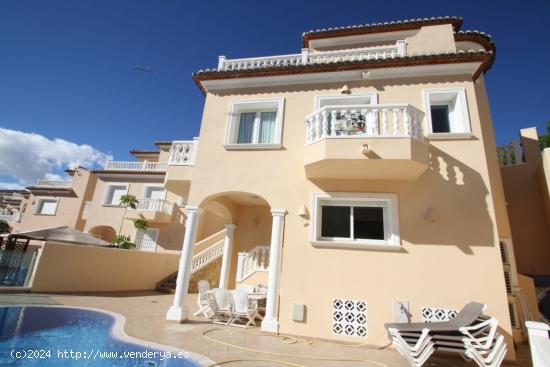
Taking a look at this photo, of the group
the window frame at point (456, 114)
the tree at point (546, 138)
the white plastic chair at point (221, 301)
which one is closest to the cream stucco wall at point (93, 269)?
the white plastic chair at point (221, 301)

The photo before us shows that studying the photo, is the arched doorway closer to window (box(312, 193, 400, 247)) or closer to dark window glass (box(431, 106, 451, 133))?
window (box(312, 193, 400, 247))

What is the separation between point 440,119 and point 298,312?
803cm

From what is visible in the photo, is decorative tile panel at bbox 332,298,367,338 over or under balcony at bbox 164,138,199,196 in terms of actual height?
under

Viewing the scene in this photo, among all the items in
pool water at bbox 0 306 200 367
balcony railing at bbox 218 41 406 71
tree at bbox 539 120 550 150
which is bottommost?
pool water at bbox 0 306 200 367

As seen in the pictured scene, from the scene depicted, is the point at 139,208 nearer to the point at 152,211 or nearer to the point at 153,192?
the point at 152,211

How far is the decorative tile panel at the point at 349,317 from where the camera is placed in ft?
24.0

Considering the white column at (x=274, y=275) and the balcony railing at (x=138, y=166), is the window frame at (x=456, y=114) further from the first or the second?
the balcony railing at (x=138, y=166)

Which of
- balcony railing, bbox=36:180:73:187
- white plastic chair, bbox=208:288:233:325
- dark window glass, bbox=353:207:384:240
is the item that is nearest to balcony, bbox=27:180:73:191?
balcony railing, bbox=36:180:73:187

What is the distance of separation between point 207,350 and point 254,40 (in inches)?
520

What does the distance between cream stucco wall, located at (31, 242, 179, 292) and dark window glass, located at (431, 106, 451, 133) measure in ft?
54.1

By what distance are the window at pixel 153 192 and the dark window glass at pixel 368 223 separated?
20.3 meters

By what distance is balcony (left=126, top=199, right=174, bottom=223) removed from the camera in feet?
71.6

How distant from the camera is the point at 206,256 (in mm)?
15469

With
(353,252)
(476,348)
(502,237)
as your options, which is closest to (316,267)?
(353,252)
